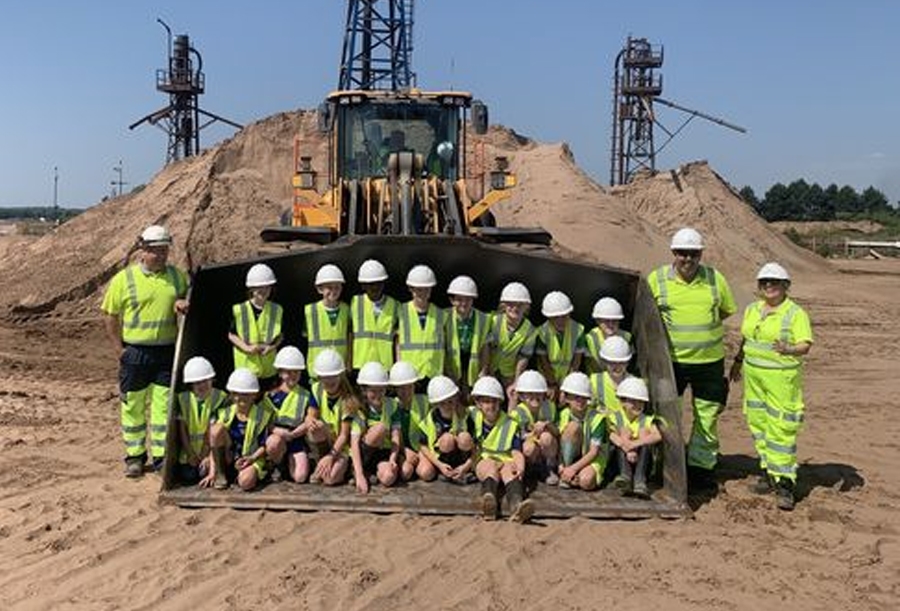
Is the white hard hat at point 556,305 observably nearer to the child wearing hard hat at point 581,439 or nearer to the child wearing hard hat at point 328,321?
the child wearing hard hat at point 581,439

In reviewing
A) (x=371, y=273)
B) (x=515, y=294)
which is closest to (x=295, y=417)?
(x=371, y=273)

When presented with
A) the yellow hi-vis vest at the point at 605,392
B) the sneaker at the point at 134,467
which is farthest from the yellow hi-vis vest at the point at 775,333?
the sneaker at the point at 134,467

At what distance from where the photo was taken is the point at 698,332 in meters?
6.62

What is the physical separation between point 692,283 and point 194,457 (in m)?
3.55

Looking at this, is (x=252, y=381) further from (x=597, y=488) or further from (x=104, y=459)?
(x=597, y=488)

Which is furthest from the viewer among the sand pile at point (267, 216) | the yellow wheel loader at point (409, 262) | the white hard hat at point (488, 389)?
the sand pile at point (267, 216)

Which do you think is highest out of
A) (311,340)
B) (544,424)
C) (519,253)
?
(519,253)

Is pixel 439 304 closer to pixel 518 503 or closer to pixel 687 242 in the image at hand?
pixel 687 242

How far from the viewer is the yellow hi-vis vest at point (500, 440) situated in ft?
20.1

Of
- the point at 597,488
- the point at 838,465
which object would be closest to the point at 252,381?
the point at 597,488

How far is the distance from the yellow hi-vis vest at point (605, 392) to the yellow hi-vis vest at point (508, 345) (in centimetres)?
58

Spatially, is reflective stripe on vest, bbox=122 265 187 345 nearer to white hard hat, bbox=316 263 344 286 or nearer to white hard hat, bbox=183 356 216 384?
white hard hat, bbox=183 356 216 384

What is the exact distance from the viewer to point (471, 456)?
6320 millimetres

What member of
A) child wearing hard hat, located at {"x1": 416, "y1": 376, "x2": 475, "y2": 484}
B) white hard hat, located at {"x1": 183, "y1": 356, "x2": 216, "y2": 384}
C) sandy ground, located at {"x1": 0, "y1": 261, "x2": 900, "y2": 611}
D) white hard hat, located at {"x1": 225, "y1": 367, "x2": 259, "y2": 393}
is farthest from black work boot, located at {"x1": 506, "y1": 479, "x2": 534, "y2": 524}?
white hard hat, located at {"x1": 183, "y1": 356, "x2": 216, "y2": 384}
